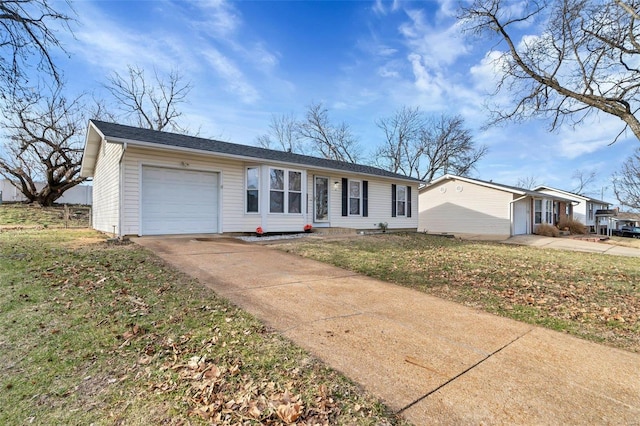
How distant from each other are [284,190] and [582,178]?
5512 cm

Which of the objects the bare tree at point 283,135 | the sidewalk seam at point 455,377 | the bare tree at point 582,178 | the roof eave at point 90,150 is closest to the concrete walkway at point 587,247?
the sidewalk seam at point 455,377

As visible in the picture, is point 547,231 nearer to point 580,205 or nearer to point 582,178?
point 580,205

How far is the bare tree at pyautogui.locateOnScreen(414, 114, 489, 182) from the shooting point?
33.0 metres

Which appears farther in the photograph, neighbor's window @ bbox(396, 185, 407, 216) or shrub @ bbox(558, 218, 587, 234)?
shrub @ bbox(558, 218, 587, 234)

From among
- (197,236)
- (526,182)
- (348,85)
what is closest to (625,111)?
(197,236)

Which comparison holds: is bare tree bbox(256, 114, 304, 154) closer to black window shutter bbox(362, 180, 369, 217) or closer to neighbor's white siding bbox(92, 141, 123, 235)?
black window shutter bbox(362, 180, 369, 217)

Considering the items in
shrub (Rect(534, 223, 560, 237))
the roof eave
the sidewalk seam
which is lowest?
the sidewalk seam

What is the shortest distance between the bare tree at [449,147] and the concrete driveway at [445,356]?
31938mm

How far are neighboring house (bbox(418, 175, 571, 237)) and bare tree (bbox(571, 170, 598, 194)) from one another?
31.1 metres

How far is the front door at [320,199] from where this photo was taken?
43.4 feet

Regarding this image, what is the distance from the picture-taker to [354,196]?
1455 cm

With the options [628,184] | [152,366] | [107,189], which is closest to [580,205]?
[628,184]

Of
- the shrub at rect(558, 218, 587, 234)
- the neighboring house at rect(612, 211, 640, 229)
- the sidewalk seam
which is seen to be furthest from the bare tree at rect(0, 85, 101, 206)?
the neighboring house at rect(612, 211, 640, 229)

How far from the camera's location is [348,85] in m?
19.8
